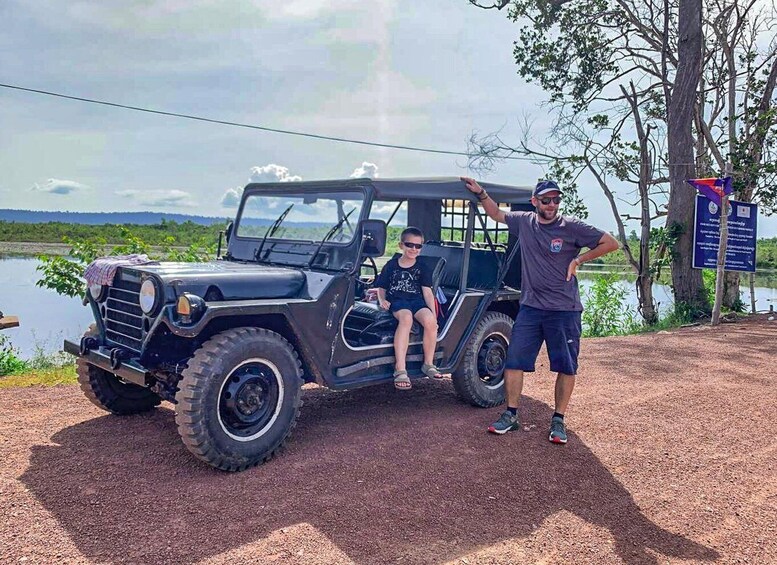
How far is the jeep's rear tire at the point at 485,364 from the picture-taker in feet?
A: 18.8

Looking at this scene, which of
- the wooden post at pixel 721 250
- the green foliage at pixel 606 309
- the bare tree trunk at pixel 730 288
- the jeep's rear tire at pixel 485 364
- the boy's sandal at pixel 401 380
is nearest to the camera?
the boy's sandal at pixel 401 380

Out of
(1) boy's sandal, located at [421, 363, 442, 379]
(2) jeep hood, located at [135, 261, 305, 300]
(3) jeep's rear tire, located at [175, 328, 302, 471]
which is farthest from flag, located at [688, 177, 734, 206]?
(3) jeep's rear tire, located at [175, 328, 302, 471]

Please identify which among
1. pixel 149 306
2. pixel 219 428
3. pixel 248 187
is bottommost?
pixel 219 428

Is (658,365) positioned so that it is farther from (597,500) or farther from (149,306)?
(149,306)

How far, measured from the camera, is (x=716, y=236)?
12.6 meters

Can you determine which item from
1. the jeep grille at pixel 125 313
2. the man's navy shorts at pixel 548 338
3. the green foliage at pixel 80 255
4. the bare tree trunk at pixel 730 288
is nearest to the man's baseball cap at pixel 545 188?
the man's navy shorts at pixel 548 338

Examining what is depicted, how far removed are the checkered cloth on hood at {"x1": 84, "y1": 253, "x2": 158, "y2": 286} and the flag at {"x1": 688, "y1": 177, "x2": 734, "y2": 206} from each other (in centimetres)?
1022

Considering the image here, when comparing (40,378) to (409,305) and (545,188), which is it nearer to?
(409,305)

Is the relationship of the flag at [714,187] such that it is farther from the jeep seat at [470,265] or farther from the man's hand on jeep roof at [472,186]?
the man's hand on jeep roof at [472,186]

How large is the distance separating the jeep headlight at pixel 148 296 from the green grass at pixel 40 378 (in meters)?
2.90

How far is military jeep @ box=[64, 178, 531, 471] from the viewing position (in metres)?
4.14

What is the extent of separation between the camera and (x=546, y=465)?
14.9 ft

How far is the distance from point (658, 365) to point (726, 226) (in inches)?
210

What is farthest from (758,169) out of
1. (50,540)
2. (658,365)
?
(50,540)
